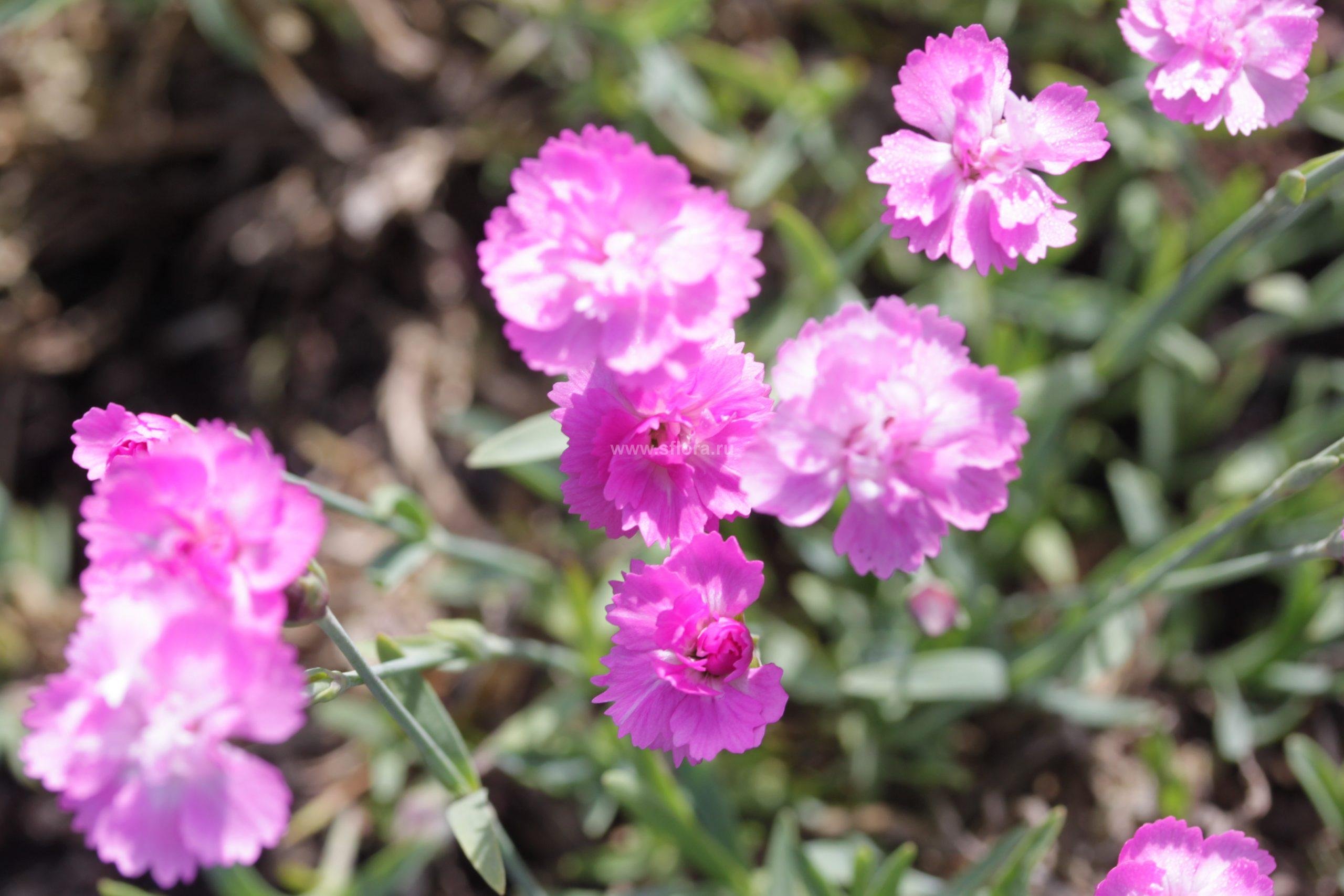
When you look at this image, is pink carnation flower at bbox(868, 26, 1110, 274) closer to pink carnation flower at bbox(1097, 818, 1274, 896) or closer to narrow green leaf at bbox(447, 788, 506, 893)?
pink carnation flower at bbox(1097, 818, 1274, 896)

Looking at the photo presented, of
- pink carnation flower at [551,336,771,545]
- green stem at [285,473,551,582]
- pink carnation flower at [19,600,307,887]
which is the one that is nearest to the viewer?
pink carnation flower at [19,600,307,887]

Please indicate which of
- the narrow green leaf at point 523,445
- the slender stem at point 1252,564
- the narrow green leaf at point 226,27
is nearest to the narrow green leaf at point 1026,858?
the slender stem at point 1252,564

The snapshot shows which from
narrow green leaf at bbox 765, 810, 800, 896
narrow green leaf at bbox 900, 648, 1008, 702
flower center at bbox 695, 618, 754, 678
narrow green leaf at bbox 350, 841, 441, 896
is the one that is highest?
flower center at bbox 695, 618, 754, 678

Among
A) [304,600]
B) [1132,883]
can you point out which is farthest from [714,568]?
[1132,883]

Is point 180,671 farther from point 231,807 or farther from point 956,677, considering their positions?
point 956,677

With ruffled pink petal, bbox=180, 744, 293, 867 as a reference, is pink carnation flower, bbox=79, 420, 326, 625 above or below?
above

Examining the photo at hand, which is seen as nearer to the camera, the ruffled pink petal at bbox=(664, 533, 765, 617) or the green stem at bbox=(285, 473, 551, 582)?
the ruffled pink petal at bbox=(664, 533, 765, 617)

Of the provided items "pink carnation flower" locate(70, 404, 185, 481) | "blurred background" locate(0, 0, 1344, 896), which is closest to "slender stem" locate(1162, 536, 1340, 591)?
"blurred background" locate(0, 0, 1344, 896)
